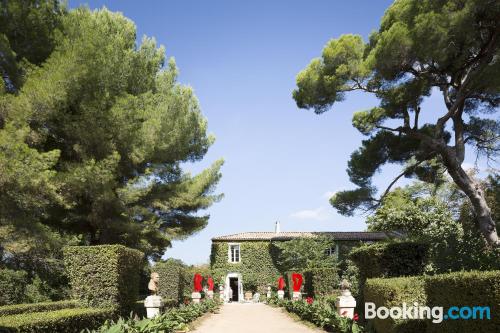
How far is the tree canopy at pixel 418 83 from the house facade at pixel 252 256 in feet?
43.6

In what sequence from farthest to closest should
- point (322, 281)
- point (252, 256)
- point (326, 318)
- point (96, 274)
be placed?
point (252, 256)
point (322, 281)
point (96, 274)
point (326, 318)

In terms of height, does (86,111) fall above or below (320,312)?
above

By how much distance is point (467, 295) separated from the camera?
5344 millimetres

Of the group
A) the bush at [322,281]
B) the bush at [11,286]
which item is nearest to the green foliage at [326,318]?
the bush at [322,281]

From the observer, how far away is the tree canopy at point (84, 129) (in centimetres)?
1241

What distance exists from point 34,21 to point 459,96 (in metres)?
15.3

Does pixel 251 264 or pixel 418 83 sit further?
pixel 251 264

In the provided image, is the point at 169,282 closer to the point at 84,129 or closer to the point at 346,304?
the point at 84,129

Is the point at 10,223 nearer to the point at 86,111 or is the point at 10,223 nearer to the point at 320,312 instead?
the point at 86,111

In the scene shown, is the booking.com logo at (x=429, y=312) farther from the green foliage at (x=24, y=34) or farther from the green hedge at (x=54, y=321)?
the green foliage at (x=24, y=34)

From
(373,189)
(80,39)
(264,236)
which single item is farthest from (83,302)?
(264,236)

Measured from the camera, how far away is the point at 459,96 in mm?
16469

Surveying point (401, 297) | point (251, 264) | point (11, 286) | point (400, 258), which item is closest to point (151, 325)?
point (401, 297)

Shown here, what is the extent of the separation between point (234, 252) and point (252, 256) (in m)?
1.50
